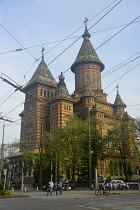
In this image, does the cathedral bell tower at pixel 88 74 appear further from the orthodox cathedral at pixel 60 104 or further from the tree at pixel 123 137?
the tree at pixel 123 137

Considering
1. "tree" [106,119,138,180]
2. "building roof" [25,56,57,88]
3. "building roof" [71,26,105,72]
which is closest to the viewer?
"tree" [106,119,138,180]

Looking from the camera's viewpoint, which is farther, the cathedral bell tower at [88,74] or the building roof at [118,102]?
the cathedral bell tower at [88,74]

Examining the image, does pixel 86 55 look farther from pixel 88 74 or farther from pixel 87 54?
pixel 88 74

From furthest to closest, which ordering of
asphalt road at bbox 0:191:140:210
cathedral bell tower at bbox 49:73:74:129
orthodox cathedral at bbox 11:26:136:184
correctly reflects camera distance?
orthodox cathedral at bbox 11:26:136:184 → cathedral bell tower at bbox 49:73:74:129 → asphalt road at bbox 0:191:140:210

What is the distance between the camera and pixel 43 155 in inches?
1264

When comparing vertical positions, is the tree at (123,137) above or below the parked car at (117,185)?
above

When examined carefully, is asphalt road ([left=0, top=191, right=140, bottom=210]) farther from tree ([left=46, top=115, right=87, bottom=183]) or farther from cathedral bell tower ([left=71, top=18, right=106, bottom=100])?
cathedral bell tower ([left=71, top=18, right=106, bottom=100])

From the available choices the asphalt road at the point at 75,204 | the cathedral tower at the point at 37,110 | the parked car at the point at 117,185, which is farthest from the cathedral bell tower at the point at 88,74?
the asphalt road at the point at 75,204

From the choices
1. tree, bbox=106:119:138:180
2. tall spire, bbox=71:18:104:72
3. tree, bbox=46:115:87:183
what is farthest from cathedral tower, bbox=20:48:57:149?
tree, bbox=106:119:138:180

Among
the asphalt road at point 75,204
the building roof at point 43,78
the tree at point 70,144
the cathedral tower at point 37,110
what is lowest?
the asphalt road at point 75,204

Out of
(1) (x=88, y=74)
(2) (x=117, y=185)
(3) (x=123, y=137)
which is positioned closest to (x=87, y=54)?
(1) (x=88, y=74)

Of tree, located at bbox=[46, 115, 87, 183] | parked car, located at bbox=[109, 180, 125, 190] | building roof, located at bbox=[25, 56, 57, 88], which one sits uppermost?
building roof, located at bbox=[25, 56, 57, 88]

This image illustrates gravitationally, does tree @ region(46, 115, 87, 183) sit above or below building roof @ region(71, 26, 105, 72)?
below

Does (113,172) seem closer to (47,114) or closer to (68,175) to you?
(68,175)
